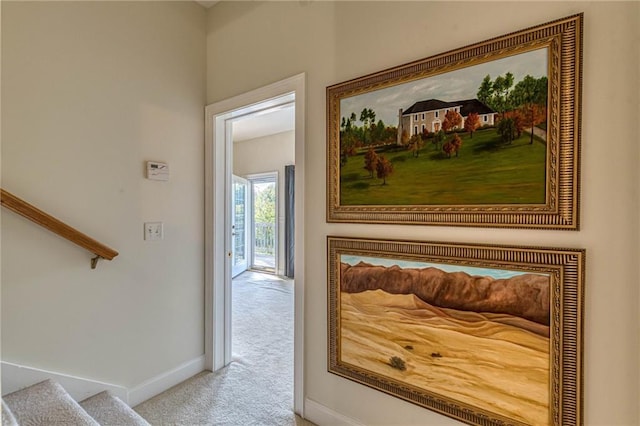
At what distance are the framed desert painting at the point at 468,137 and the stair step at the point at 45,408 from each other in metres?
1.50

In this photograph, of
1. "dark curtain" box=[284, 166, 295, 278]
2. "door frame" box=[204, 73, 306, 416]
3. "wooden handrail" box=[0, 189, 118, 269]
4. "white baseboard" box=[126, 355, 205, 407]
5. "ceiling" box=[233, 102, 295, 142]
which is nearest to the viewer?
"wooden handrail" box=[0, 189, 118, 269]

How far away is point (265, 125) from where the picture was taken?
5.36m

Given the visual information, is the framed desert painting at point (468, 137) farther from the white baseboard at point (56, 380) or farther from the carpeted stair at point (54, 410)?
the white baseboard at point (56, 380)

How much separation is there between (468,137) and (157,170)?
6.23 ft

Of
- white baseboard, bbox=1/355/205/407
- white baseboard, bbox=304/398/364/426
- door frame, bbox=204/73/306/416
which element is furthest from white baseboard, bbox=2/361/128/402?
white baseboard, bbox=304/398/364/426

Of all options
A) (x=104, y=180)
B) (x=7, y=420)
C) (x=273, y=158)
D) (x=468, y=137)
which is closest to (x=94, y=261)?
(x=104, y=180)

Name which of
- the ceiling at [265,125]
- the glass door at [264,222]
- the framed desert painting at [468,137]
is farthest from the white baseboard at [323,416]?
the glass door at [264,222]

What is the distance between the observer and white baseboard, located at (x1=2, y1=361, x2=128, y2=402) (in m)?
1.54

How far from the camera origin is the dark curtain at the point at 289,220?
5.73m

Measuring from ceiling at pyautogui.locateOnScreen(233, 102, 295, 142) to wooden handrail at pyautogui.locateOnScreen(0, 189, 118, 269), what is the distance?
3.18m

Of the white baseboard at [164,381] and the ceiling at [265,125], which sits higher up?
the ceiling at [265,125]

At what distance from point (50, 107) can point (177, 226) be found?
3.21 feet

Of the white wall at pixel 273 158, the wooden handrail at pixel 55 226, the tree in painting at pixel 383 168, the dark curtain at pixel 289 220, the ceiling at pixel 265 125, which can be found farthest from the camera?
the white wall at pixel 273 158

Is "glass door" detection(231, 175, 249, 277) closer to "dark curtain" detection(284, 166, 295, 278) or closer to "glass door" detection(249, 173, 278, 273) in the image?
"glass door" detection(249, 173, 278, 273)
